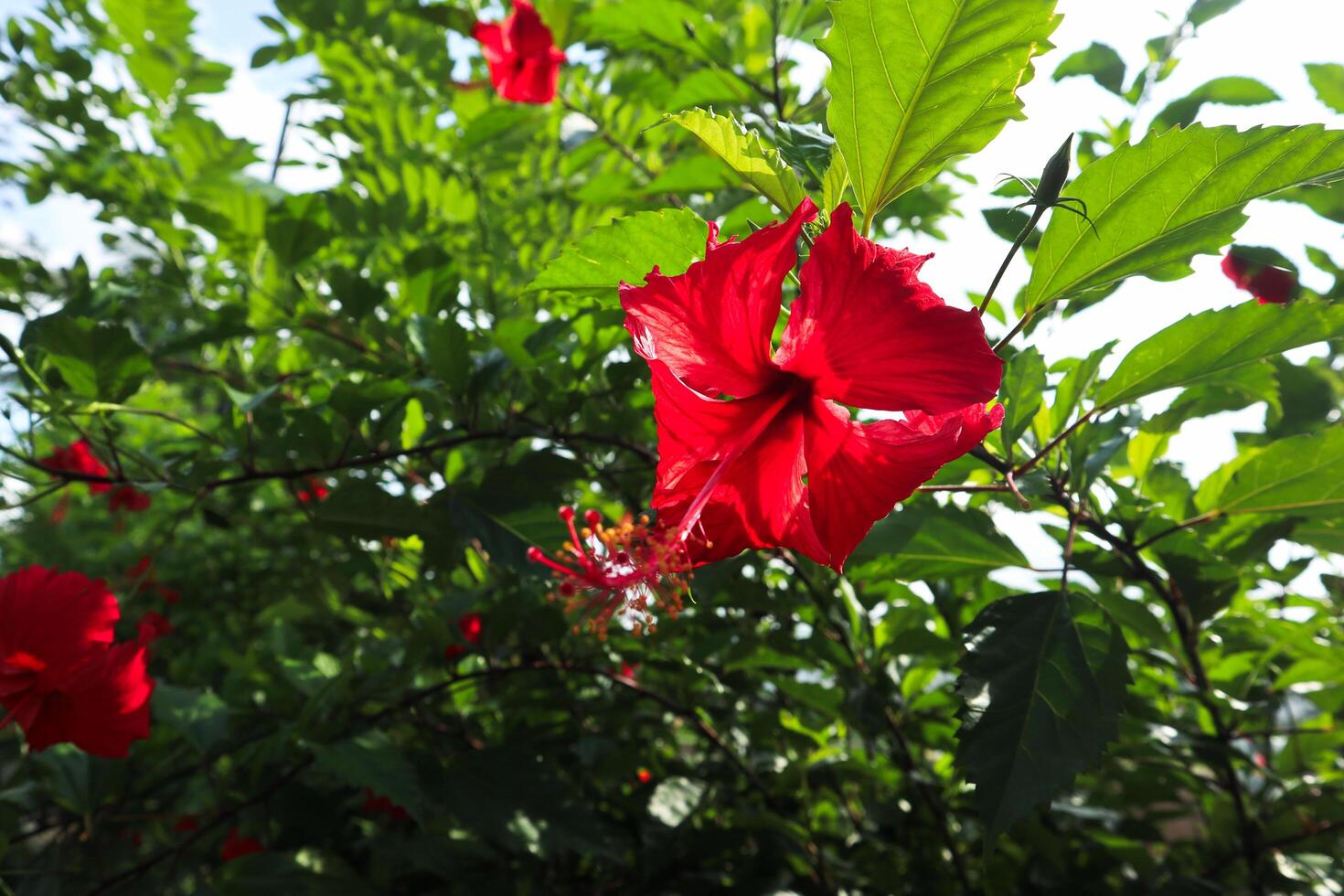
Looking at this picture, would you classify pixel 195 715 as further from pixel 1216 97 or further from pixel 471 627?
pixel 1216 97

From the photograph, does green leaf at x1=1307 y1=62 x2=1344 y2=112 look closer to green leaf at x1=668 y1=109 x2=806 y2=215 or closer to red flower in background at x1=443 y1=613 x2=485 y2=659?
green leaf at x1=668 y1=109 x2=806 y2=215

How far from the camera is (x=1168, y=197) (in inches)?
28.8

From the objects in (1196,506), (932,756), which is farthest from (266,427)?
(932,756)

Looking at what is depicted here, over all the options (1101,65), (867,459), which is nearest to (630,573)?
(867,459)

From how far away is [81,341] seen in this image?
1255 mm

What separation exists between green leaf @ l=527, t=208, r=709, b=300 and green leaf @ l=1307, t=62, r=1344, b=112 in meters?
1.38

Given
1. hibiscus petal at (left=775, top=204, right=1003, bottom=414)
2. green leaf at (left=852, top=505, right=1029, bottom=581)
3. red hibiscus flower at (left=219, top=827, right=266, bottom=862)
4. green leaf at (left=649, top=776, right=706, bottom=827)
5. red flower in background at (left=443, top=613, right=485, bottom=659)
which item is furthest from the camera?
red hibiscus flower at (left=219, top=827, right=266, bottom=862)

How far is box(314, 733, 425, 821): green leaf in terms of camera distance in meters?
1.34

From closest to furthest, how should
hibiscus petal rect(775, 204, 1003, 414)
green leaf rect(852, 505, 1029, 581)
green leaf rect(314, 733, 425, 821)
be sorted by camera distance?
hibiscus petal rect(775, 204, 1003, 414)
green leaf rect(852, 505, 1029, 581)
green leaf rect(314, 733, 425, 821)

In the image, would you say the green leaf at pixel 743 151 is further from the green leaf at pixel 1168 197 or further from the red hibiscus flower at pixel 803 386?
the green leaf at pixel 1168 197

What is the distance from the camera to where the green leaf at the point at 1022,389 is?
0.91 meters

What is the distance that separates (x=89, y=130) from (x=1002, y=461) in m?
2.29

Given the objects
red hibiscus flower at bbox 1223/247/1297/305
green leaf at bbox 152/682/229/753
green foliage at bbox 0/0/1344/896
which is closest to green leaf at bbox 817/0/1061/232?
green foliage at bbox 0/0/1344/896

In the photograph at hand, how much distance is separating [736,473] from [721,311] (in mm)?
154
